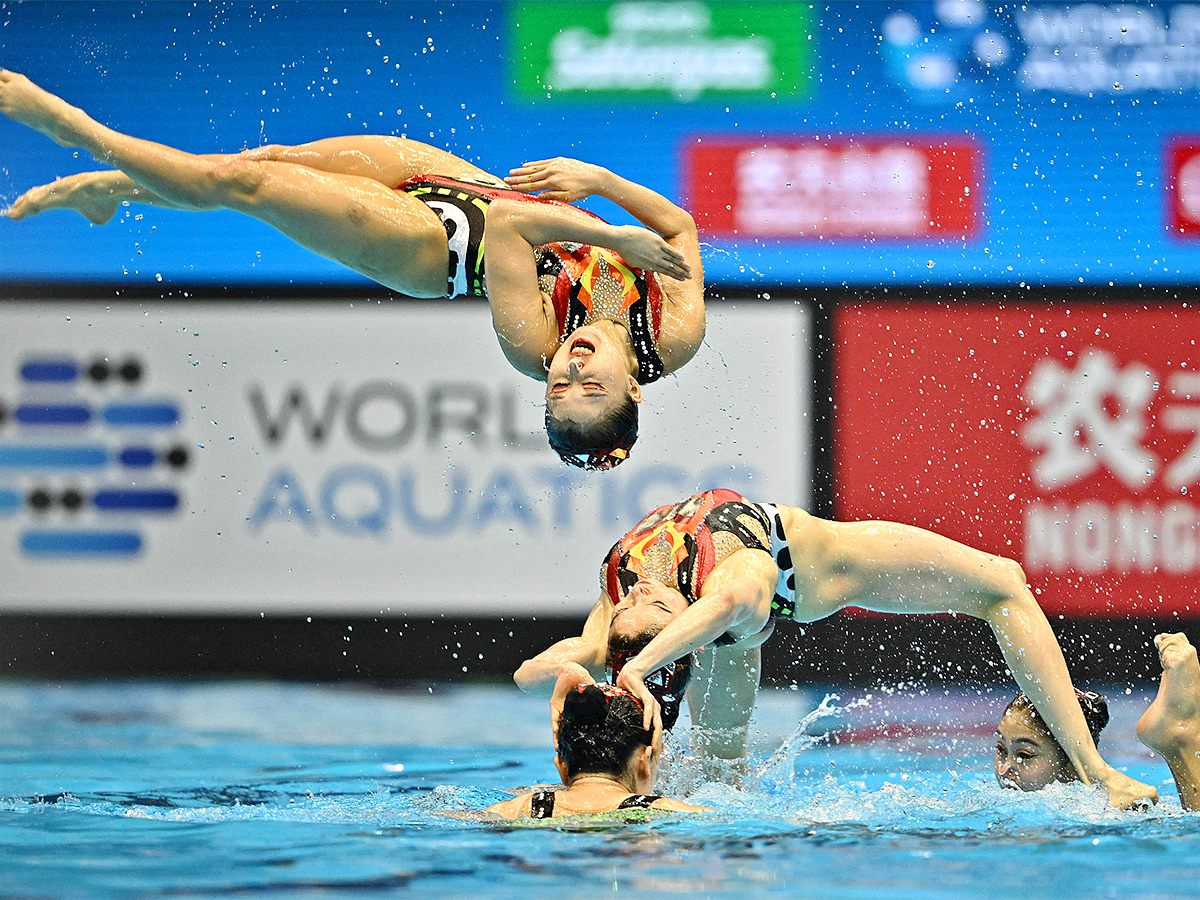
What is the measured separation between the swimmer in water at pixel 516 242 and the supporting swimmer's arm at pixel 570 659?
451 millimetres

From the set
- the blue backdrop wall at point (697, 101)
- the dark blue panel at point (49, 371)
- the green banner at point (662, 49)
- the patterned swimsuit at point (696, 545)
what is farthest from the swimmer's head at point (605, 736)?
the dark blue panel at point (49, 371)

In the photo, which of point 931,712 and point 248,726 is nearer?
point 248,726

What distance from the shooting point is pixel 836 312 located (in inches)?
310

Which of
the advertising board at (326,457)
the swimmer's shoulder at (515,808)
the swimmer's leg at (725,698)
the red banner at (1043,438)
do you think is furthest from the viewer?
the advertising board at (326,457)

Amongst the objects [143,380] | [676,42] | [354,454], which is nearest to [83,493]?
[143,380]

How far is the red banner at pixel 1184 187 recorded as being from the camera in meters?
7.98

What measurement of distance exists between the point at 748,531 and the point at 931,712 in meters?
2.80

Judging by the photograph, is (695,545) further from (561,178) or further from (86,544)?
(86,544)

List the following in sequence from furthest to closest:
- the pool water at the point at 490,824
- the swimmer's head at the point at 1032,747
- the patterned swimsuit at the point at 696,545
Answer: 1. the swimmer's head at the point at 1032,747
2. the patterned swimsuit at the point at 696,545
3. the pool water at the point at 490,824

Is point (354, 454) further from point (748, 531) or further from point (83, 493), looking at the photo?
point (748, 531)

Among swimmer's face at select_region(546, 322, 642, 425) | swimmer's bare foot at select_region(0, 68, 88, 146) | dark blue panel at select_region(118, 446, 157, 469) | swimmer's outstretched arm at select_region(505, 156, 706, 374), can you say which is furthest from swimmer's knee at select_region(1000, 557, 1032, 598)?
dark blue panel at select_region(118, 446, 157, 469)

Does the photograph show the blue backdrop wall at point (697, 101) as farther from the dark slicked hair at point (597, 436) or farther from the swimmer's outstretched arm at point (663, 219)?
the dark slicked hair at point (597, 436)

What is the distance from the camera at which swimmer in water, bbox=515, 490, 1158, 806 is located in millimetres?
4199

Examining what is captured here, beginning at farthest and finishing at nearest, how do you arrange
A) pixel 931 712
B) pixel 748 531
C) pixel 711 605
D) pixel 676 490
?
pixel 676 490, pixel 931 712, pixel 748 531, pixel 711 605
